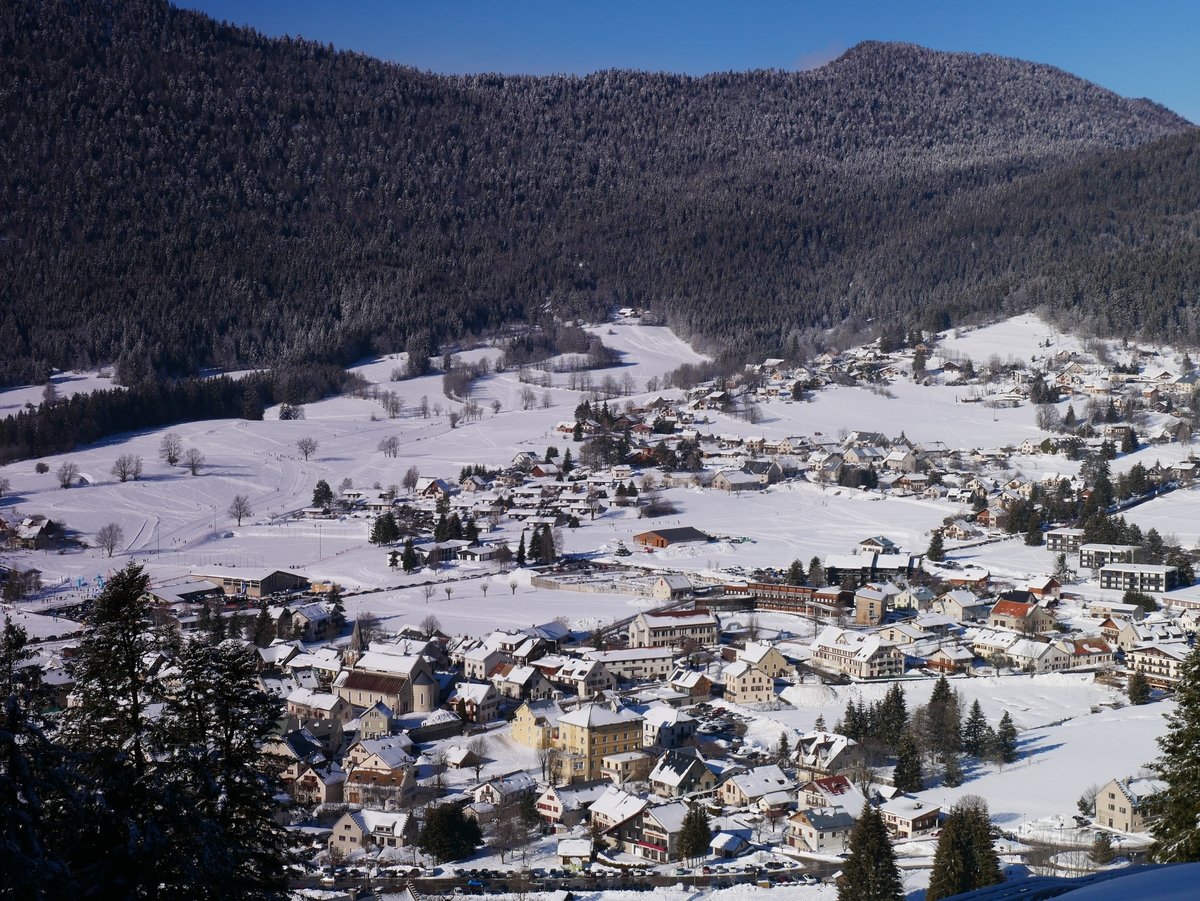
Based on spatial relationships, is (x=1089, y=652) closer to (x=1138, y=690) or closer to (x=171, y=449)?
(x=1138, y=690)

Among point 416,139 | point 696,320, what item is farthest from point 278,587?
point 416,139

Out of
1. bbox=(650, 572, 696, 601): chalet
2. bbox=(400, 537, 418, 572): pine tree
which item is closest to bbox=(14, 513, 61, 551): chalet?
bbox=(400, 537, 418, 572): pine tree

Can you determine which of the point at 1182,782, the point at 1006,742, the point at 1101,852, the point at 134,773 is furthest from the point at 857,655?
the point at 134,773

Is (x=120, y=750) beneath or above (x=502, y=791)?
above

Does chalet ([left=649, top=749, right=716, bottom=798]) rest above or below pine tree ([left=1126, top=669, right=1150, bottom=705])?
below

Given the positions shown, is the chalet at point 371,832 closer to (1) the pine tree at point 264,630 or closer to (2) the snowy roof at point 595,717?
(2) the snowy roof at point 595,717

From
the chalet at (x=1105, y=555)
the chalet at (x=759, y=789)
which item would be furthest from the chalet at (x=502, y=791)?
the chalet at (x=1105, y=555)

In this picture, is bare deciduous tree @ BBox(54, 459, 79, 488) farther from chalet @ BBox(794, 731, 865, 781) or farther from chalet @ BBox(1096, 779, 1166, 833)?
chalet @ BBox(1096, 779, 1166, 833)
